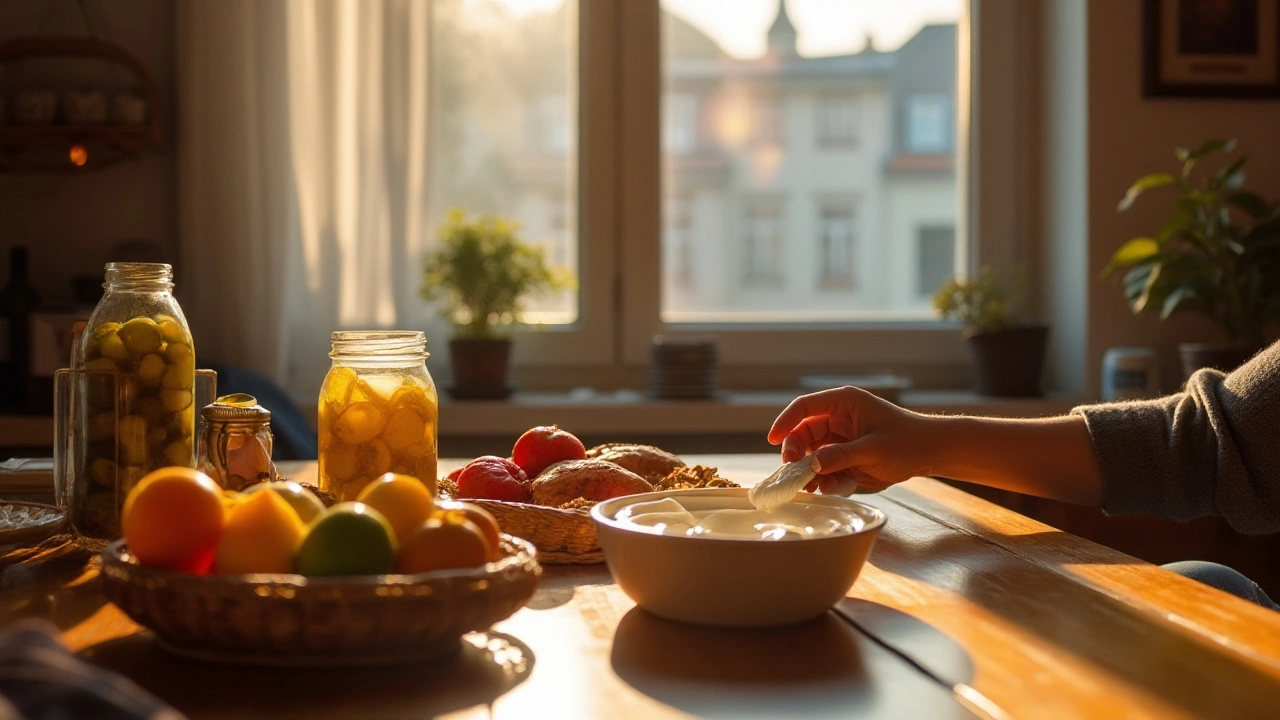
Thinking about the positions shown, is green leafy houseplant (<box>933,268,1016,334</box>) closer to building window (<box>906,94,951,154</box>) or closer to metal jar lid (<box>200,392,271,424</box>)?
building window (<box>906,94,951,154</box>)

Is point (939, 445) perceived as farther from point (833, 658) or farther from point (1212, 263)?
point (1212, 263)

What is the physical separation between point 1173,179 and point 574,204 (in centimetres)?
129

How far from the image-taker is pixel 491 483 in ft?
3.23

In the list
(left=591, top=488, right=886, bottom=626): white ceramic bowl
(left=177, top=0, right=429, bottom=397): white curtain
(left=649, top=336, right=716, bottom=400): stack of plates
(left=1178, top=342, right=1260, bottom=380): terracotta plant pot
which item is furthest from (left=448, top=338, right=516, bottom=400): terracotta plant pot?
(left=591, top=488, right=886, bottom=626): white ceramic bowl

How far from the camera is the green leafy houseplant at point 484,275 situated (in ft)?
8.00

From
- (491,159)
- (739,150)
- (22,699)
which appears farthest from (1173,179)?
(22,699)

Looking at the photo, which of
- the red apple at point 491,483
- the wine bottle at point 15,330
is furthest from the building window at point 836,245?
the red apple at point 491,483

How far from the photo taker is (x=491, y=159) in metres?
2.70

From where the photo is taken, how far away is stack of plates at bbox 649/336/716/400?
2436mm

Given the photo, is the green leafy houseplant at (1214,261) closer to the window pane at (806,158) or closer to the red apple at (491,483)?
the window pane at (806,158)

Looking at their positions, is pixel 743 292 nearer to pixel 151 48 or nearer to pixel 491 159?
pixel 491 159

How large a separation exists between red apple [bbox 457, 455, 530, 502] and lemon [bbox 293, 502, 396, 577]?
0.37 meters

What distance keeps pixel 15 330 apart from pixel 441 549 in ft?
6.71

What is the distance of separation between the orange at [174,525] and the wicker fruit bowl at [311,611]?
1cm
